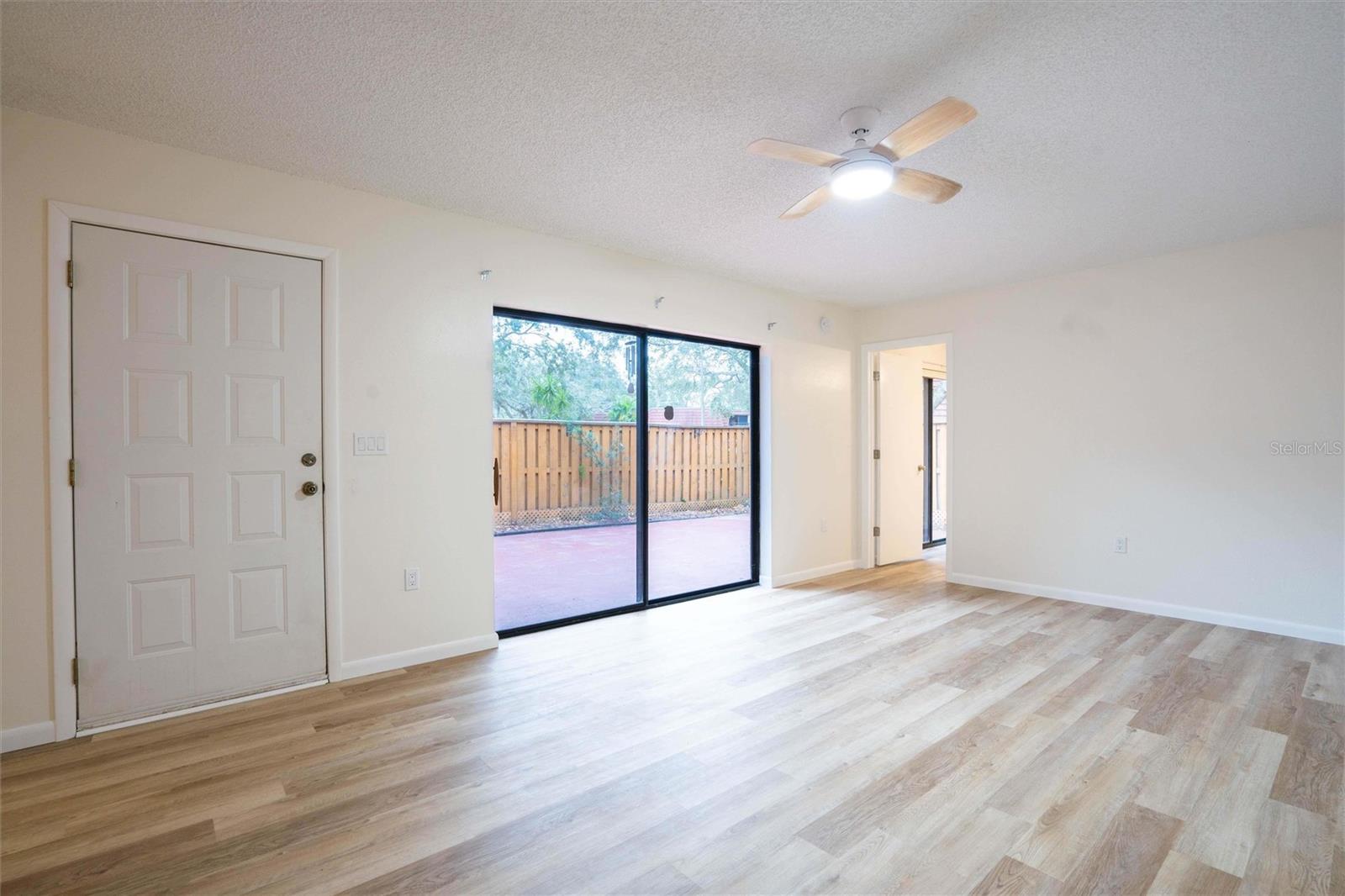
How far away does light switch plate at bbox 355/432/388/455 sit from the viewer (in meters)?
3.23

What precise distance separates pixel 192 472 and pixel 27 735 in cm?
116

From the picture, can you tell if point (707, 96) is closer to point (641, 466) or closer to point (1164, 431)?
point (641, 466)

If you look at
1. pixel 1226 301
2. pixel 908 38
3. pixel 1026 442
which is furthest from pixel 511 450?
pixel 1226 301

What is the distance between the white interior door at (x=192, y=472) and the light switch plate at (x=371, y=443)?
19 centimetres

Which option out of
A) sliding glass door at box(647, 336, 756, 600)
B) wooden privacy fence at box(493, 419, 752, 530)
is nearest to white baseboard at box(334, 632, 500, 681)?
wooden privacy fence at box(493, 419, 752, 530)

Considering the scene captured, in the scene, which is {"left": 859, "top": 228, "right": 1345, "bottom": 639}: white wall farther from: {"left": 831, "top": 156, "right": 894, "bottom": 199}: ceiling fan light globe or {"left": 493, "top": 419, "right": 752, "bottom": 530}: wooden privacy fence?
{"left": 831, "top": 156, "right": 894, "bottom": 199}: ceiling fan light globe

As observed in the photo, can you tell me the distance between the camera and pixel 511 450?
12.9 ft

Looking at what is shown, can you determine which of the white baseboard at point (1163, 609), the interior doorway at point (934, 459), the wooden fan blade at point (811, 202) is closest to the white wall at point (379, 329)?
the wooden fan blade at point (811, 202)

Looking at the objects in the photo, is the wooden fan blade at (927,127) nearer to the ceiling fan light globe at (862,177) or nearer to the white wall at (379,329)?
the ceiling fan light globe at (862,177)

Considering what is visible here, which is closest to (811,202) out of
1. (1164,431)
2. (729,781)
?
(729,781)

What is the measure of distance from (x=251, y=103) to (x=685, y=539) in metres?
3.65

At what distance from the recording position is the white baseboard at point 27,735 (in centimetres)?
242

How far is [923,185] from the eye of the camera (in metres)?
2.60

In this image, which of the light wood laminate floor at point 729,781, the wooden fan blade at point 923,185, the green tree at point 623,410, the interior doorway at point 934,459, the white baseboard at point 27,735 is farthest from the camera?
the interior doorway at point 934,459
